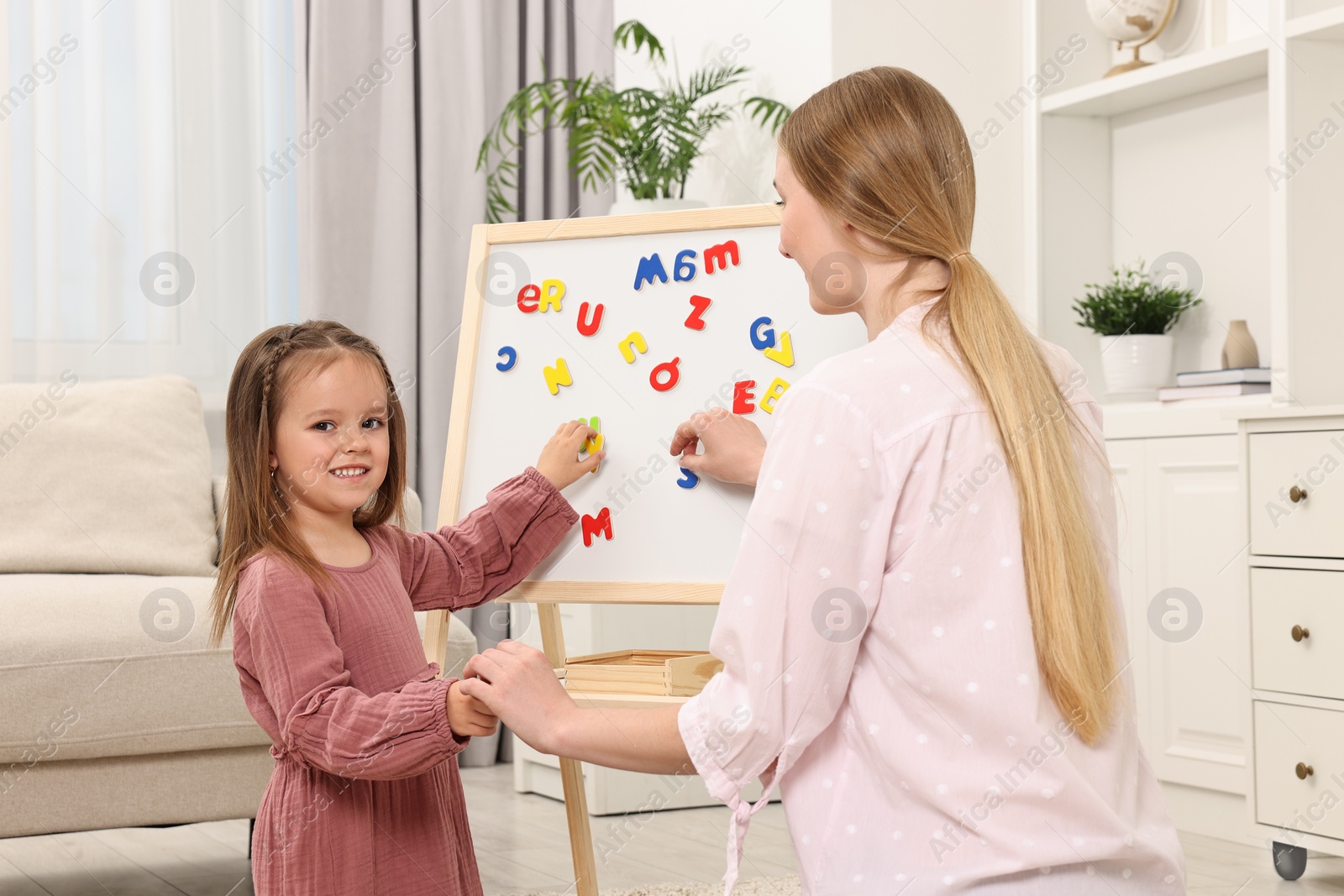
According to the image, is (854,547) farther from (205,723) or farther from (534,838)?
(534,838)

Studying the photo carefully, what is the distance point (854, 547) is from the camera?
916 mm

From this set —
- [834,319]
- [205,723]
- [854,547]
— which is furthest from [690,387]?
[205,723]

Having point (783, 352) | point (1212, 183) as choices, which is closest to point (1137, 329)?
point (1212, 183)

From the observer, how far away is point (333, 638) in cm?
128

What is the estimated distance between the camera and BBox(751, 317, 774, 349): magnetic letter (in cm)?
162

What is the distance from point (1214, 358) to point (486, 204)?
1893 mm

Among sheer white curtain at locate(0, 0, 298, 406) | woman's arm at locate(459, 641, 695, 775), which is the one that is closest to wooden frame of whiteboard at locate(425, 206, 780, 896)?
woman's arm at locate(459, 641, 695, 775)

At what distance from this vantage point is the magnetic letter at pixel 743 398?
1607 millimetres

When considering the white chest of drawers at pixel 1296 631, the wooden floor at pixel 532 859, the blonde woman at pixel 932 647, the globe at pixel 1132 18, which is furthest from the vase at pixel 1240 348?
the blonde woman at pixel 932 647

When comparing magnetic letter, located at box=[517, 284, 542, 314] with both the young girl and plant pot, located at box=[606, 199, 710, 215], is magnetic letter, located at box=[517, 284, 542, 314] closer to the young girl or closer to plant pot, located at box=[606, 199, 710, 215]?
the young girl

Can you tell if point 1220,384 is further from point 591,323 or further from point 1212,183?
point 591,323

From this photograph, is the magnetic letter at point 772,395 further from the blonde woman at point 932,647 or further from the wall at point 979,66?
the wall at point 979,66

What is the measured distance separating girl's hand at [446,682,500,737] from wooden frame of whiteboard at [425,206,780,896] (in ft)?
1.27

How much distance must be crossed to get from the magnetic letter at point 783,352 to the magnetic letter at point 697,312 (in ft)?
0.31
